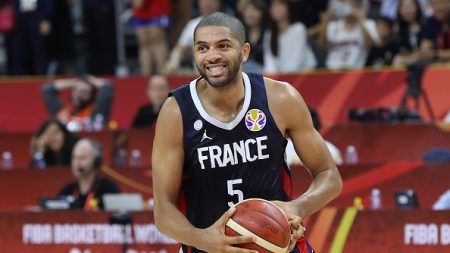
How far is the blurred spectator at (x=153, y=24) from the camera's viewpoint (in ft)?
45.2

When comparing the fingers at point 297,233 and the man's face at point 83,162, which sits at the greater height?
the fingers at point 297,233

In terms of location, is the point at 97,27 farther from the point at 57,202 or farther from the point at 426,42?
the point at 57,202

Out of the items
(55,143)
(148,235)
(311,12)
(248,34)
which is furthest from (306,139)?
(311,12)

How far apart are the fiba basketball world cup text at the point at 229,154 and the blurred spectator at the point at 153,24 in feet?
27.4

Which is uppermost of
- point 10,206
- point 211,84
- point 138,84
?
point 211,84

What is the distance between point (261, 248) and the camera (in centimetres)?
513

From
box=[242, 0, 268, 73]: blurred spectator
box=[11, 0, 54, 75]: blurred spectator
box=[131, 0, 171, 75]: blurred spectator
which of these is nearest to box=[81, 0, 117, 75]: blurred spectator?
box=[11, 0, 54, 75]: blurred spectator

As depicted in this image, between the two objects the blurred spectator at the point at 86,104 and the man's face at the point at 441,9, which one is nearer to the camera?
the man's face at the point at 441,9

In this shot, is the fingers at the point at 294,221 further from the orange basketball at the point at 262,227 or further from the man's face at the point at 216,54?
the man's face at the point at 216,54

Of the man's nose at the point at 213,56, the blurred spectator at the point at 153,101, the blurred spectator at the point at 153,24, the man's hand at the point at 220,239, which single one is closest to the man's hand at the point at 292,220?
the man's hand at the point at 220,239

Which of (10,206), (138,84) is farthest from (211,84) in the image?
(138,84)

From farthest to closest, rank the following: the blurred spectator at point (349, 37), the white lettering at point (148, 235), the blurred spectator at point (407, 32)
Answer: the blurred spectator at point (349, 37), the blurred spectator at point (407, 32), the white lettering at point (148, 235)

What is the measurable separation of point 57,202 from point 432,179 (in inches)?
126

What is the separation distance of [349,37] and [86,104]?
323cm
